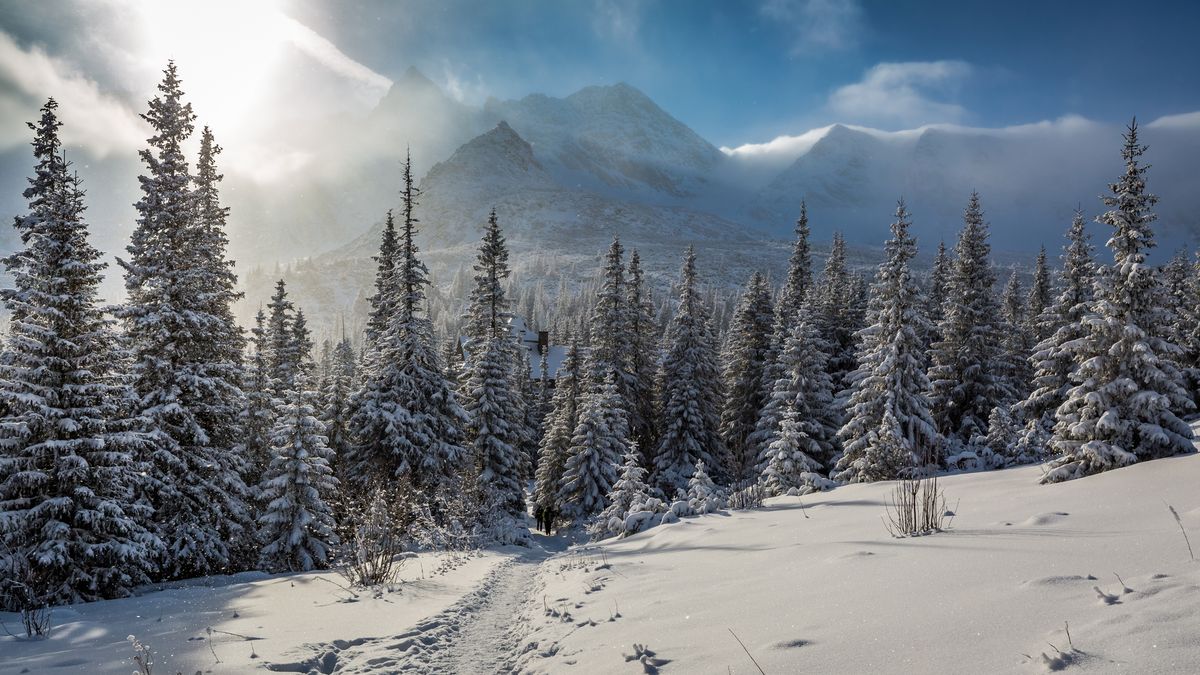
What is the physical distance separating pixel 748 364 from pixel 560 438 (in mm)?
13106

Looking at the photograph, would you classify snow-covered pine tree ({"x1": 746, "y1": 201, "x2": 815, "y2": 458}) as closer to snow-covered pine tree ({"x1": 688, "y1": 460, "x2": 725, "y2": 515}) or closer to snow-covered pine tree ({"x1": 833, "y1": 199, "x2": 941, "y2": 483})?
snow-covered pine tree ({"x1": 833, "y1": 199, "x2": 941, "y2": 483})

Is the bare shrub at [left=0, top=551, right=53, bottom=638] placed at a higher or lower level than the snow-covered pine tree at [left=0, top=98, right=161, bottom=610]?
lower

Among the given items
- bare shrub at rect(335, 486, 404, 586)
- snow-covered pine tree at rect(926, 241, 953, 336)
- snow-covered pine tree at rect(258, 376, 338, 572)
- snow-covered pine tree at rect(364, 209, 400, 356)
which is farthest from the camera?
snow-covered pine tree at rect(926, 241, 953, 336)

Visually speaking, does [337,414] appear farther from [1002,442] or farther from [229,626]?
[1002,442]

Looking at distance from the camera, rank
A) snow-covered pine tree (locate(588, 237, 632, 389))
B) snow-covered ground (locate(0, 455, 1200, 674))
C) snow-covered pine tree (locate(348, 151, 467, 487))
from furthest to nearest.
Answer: snow-covered pine tree (locate(588, 237, 632, 389))
snow-covered pine tree (locate(348, 151, 467, 487))
snow-covered ground (locate(0, 455, 1200, 674))

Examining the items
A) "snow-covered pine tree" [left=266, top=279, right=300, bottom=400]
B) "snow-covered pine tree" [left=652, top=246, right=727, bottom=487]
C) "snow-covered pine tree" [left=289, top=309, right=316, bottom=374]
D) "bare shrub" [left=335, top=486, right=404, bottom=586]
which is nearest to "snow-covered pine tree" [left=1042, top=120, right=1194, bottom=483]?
"bare shrub" [left=335, top=486, right=404, bottom=586]

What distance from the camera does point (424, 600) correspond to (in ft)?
31.2

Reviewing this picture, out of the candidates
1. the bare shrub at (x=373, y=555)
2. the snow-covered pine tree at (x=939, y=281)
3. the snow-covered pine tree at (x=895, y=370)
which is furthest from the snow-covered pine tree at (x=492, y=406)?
the snow-covered pine tree at (x=939, y=281)

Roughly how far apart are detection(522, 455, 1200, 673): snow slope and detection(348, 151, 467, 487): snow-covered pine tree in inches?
717

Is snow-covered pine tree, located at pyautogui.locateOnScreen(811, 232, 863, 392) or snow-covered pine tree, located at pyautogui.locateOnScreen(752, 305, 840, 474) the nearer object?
snow-covered pine tree, located at pyautogui.locateOnScreen(752, 305, 840, 474)

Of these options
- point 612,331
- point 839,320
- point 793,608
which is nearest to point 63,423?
point 793,608

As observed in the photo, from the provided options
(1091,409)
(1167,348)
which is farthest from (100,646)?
(1167,348)

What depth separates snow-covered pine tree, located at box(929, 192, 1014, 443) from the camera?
30.3 m

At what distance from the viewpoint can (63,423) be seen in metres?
13.4
